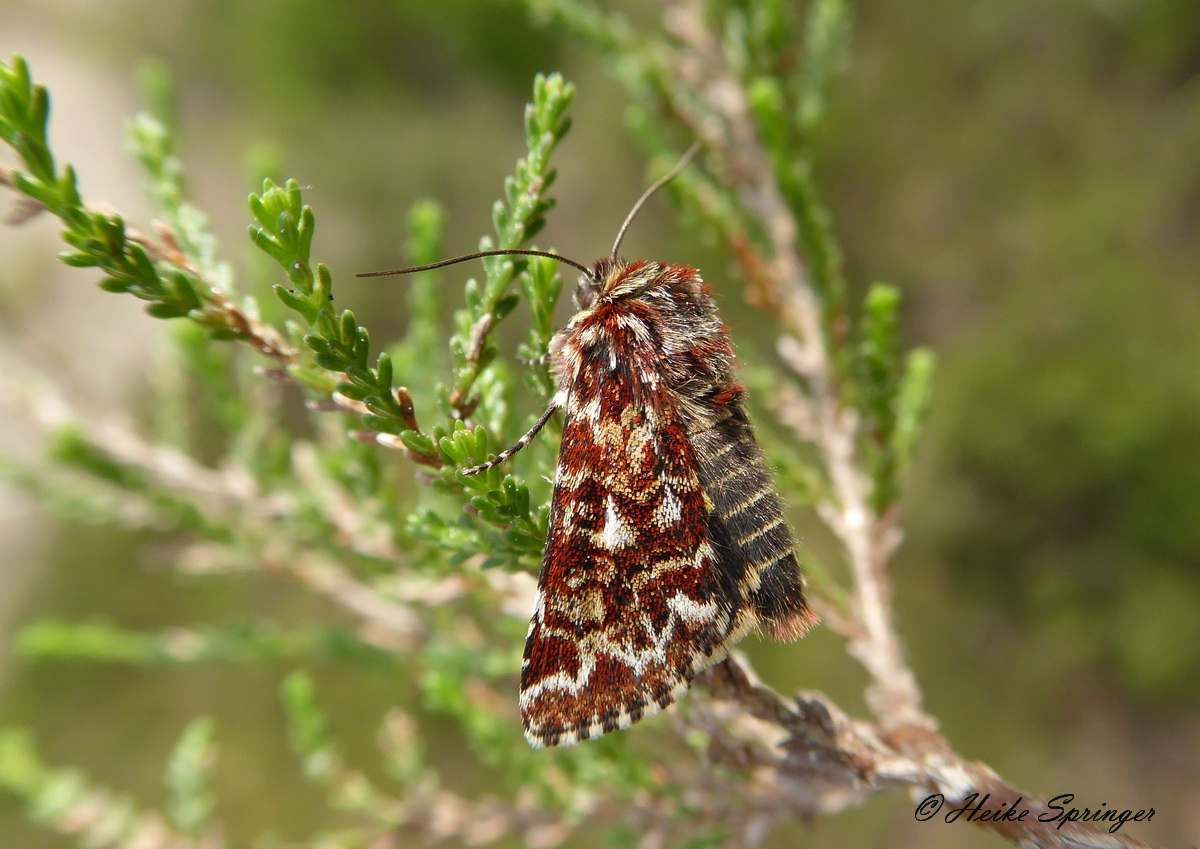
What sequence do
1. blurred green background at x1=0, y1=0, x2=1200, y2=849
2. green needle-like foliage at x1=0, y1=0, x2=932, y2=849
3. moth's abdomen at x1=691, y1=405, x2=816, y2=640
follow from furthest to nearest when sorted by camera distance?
blurred green background at x1=0, y1=0, x2=1200, y2=849 < moth's abdomen at x1=691, y1=405, x2=816, y2=640 < green needle-like foliage at x1=0, y1=0, x2=932, y2=849

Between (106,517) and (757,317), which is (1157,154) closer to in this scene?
(757,317)

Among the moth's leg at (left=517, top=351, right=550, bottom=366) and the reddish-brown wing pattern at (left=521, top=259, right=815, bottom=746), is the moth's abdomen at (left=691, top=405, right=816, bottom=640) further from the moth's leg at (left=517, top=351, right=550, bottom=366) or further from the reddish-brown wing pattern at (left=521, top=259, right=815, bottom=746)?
the moth's leg at (left=517, top=351, right=550, bottom=366)

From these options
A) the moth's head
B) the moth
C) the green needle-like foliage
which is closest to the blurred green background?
the green needle-like foliage

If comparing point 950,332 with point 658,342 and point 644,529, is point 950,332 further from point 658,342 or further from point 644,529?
point 644,529

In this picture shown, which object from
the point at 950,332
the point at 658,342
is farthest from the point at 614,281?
the point at 950,332

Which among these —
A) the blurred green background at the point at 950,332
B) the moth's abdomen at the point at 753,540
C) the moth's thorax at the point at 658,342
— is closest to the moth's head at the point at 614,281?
the moth's thorax at the point at 658,342

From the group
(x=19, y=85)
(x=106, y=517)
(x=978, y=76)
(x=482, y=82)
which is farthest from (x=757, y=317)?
(x=19, y=85)

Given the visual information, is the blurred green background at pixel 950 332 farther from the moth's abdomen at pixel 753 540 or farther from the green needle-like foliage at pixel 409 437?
the moth's abdomen at pixel 753 540
